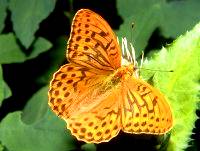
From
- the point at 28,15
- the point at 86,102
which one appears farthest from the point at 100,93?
the point at 28,15

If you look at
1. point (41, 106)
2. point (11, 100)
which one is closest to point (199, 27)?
point (41, 106)

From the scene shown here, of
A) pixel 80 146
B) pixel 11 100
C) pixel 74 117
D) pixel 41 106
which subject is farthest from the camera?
pixel 11 100

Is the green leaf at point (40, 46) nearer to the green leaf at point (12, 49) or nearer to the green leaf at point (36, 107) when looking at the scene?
the green leaf at point (12, 49)

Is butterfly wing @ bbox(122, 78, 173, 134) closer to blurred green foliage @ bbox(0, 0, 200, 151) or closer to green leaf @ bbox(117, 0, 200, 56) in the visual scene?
blurred green foliage @ bbox(0, 0, 200, 151)

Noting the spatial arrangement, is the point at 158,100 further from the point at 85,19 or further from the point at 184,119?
the point at 85,19

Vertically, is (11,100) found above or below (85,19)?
below

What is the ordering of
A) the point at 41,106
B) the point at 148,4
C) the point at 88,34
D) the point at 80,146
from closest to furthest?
the point at 88,34 → the point at 80,146 → the point at 148,4 → the point at 41,106

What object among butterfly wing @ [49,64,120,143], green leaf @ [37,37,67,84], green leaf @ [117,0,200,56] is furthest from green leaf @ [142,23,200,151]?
green leaf @ [37,37,67,84]

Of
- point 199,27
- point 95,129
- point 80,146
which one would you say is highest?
point 199,27
